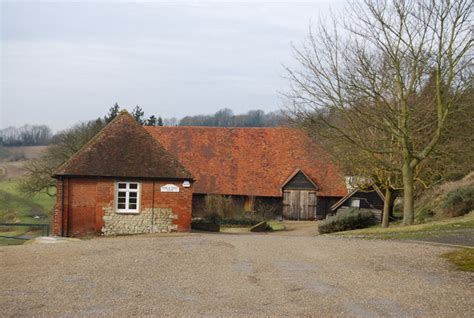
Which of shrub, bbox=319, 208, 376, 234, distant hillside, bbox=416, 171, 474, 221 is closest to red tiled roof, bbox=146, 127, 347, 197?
distant hillside, bbox=416, 171, 474, 221

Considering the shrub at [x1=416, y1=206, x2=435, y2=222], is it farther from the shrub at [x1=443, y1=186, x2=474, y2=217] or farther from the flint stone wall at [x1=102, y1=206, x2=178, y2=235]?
the flint stone wall at [x1=102, y1=206, x2=178, y2=235]

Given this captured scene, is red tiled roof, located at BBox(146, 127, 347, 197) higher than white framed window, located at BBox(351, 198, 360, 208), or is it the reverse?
red tiled roof, located at BBox(146, 127, 347, 197)

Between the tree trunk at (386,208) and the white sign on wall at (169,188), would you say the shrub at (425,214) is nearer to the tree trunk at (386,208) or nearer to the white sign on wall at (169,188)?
the tree trunk at (386,208)

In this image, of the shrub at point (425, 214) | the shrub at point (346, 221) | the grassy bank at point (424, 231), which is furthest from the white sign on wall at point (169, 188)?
the shrub at point (425, 214)

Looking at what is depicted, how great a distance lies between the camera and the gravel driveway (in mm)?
10383

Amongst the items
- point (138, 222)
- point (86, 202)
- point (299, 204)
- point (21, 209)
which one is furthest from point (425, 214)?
point (21, 209)

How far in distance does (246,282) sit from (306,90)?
666 inches

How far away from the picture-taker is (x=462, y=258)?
16.4 m

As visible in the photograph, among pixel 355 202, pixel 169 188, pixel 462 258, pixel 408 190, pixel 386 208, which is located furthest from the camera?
pixel 355 202

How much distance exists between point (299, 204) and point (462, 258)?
29102mm

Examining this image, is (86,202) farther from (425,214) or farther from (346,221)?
(425,214)

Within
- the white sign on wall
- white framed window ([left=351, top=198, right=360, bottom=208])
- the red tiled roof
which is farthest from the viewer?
the red tiled roof

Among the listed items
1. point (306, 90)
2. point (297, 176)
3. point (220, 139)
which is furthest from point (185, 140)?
point (306, 90)

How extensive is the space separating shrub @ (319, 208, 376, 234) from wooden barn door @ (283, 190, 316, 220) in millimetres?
9406
